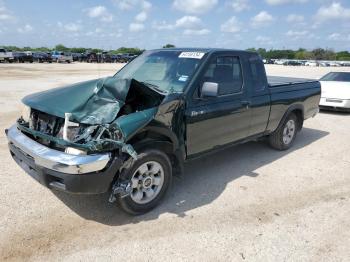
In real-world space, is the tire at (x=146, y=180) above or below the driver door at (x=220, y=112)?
below

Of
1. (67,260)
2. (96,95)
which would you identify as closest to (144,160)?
(96,95)

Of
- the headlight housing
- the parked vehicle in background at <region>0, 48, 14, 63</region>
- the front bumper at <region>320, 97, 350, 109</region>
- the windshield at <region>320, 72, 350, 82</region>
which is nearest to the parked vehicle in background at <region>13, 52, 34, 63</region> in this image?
the parked vehicle in background at <region>0, 48, 14, 63</region>

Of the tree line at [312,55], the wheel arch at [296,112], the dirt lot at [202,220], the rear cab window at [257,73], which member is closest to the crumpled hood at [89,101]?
the dirt lot at [202,220]

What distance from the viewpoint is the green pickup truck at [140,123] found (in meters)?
3.16

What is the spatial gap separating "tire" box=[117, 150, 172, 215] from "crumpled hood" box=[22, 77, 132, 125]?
0.59 m

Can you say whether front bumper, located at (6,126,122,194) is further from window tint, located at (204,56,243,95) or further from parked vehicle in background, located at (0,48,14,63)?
parked vehicle in background, located at (0,48,14,63)

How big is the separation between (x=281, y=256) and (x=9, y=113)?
8.33 meters

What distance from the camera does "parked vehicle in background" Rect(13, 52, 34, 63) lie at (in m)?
41.5

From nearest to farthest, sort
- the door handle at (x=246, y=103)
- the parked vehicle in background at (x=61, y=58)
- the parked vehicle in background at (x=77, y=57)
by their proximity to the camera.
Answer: the door handle at (x=246, y=103) < the parked vehicle in background at (x=61, y=58) < the parked vehicle in background at (x=77, y=57)

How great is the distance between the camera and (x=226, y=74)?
4605 mm

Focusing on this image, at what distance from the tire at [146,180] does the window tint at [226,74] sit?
51.5 inches

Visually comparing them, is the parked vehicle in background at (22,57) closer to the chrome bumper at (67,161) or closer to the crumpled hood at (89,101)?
the crumpled hood at (89,101)

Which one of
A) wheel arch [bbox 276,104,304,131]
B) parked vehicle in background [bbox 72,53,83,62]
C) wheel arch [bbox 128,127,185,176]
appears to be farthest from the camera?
parked vehicle in background [bbox 72,53,83,62]

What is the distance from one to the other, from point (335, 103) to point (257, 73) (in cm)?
622
